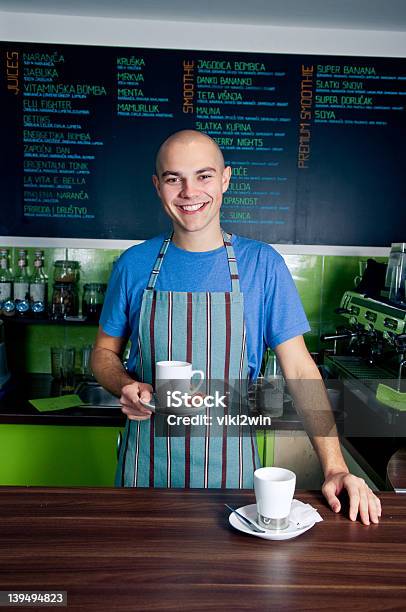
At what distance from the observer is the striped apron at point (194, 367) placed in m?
1.75

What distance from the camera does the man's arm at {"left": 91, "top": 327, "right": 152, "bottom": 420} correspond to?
1.40 meters

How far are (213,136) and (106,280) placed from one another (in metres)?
0.86

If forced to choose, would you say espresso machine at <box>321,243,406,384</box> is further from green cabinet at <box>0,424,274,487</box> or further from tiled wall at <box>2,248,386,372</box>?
green cabinet at <box>0,424,274,487</box>

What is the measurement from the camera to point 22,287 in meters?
2.99

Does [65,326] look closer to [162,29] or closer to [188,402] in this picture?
[162,29]

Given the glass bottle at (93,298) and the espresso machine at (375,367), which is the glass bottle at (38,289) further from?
the espresso machine at (375,367)

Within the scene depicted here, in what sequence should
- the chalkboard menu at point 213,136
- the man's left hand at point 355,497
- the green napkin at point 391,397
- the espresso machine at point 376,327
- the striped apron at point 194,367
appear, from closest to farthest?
the man's left hand at point 355,497 → the striped apron at point 194,367 → the green napkin at point 391,397 → the espresso machine at point 376,327 → the chalkboard menu at point 213,136

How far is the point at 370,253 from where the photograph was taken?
306cm

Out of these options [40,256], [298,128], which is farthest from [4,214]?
[298,128]

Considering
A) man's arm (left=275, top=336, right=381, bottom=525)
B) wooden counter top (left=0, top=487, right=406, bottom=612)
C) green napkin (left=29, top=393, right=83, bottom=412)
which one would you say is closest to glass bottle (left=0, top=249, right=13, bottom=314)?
green napkin (left=29, top=393, right=83, bottom=412)

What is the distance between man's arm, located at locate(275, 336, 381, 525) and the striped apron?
0.16 meters

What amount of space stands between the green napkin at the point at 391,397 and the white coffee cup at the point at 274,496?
1.01 metres

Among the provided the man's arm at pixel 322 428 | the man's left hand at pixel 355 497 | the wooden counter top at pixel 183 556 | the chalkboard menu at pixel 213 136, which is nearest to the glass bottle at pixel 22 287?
the chalkboard menu at pixel 213 136

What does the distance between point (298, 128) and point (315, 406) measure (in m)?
→ 1.81
